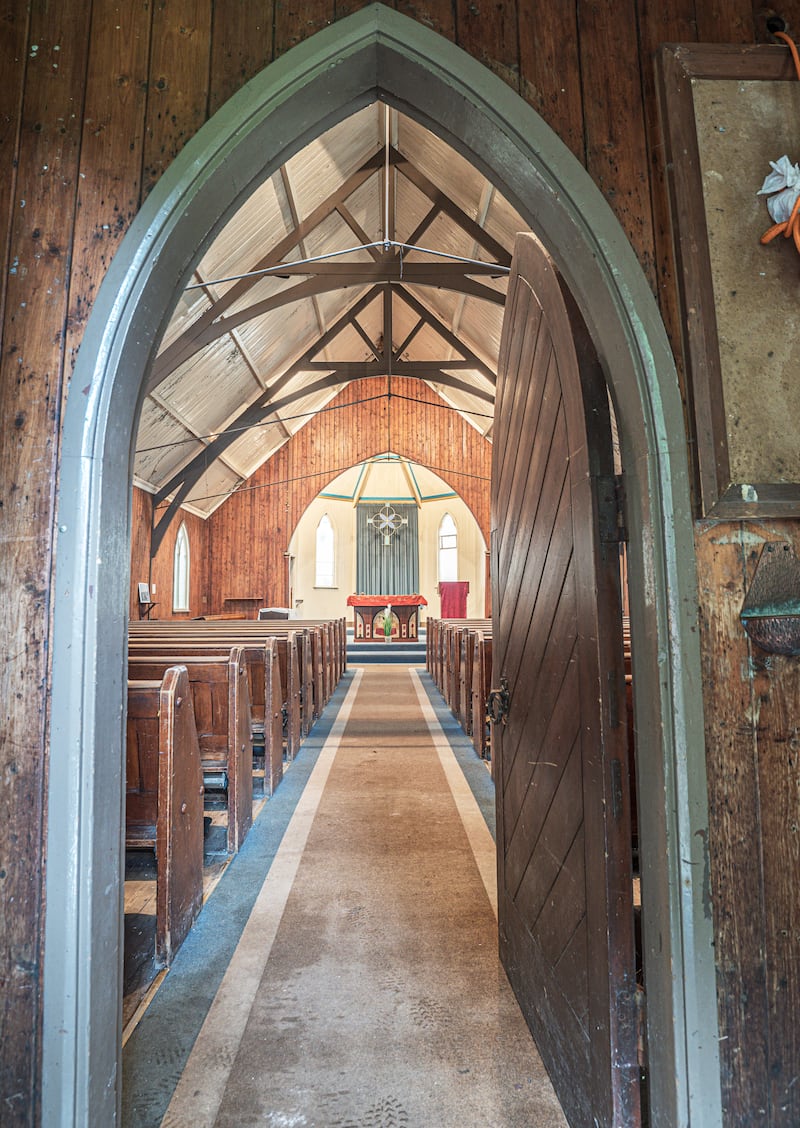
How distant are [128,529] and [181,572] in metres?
12.4

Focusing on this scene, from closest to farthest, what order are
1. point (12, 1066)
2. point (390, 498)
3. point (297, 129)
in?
1. point (12, 1066)
2. point (297, 129)
3. point (390, 498)

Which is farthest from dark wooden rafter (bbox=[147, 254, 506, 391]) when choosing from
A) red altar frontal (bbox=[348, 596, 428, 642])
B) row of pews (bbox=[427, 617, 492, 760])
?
red altar frontal (bbox=[348, 596, 428, 642])

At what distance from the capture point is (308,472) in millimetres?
14719

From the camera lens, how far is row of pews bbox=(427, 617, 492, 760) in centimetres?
460

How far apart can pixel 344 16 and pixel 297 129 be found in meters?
A: 0.21

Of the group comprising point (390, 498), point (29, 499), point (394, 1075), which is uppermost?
point (390, 498)

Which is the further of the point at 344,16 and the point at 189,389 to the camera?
the point at 189,389

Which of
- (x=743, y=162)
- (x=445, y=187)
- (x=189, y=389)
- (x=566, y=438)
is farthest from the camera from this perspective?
(x=189, y=389)

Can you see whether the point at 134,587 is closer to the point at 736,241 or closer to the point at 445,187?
the point at 445,187

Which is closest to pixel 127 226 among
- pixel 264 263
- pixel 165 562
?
pixel 264 263

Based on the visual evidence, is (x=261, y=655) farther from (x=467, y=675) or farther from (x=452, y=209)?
(x=452, y=209)

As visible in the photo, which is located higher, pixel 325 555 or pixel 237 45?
pixel 325 555

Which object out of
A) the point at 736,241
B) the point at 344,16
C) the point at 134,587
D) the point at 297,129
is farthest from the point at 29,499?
the point at 134,587

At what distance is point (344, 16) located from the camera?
4.14 ft
